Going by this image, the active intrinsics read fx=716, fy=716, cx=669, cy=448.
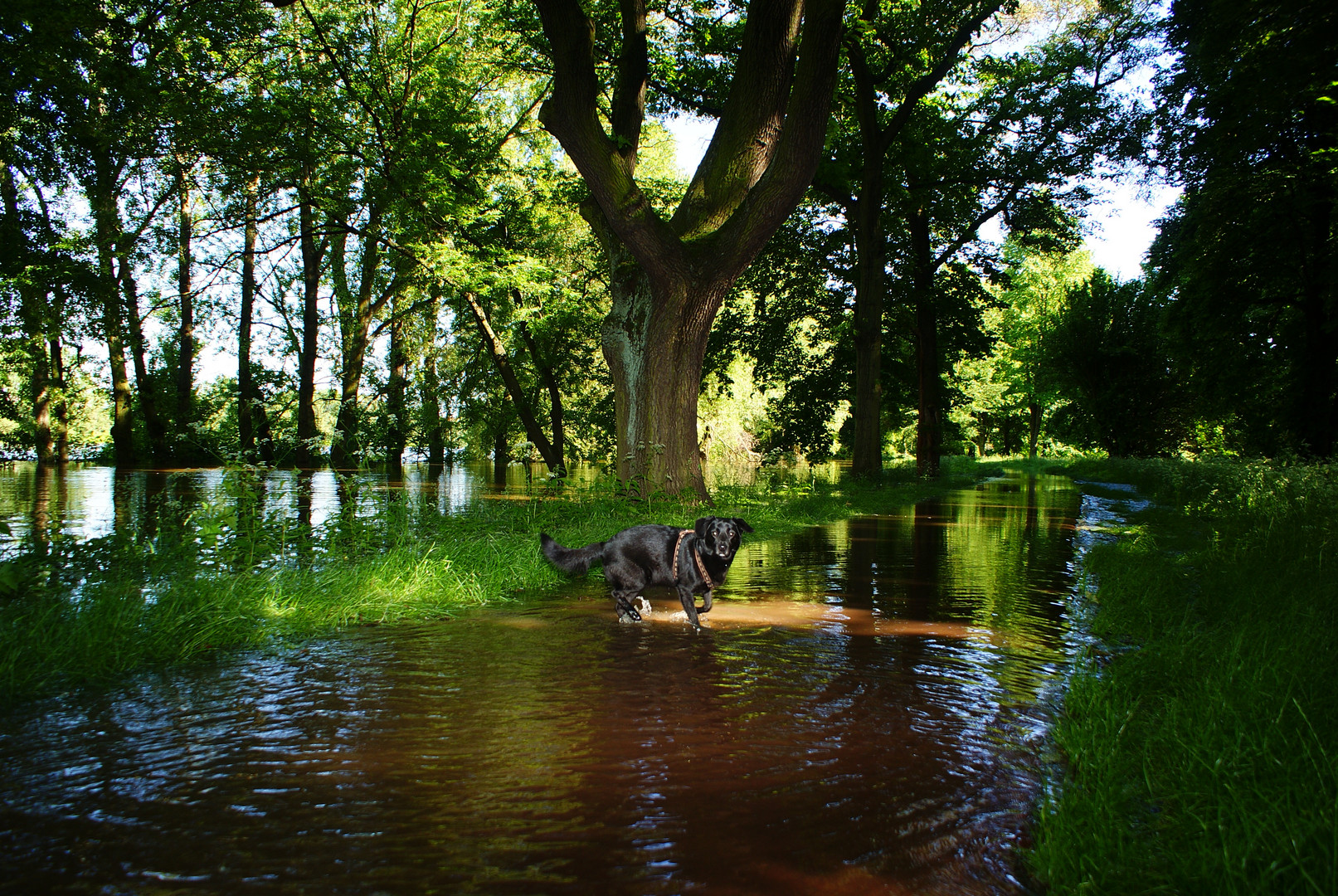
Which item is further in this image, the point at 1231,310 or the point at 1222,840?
the point at 1231,310

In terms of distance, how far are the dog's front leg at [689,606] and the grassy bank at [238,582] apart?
1929 mm

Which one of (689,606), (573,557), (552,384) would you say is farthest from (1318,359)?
(552,384)

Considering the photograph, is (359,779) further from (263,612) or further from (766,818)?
(263,612)

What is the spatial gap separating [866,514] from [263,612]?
12.4m

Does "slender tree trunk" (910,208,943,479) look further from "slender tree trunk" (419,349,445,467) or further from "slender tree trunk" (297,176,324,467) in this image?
"slender tree trunk" (297,176,324,467)

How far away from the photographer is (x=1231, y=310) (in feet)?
67.4

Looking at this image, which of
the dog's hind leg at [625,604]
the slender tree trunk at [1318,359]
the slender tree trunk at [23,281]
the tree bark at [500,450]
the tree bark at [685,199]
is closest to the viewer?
the dog's hind leg at [625,604]

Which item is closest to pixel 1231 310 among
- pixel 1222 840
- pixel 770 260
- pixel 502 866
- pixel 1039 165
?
pixel 1039 165

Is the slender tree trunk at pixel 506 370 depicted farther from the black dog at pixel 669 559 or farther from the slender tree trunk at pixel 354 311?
the black dog at pixel 669 559

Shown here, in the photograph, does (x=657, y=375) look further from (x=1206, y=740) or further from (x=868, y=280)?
(x=868, y=280)

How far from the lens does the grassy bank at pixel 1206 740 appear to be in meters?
2.23

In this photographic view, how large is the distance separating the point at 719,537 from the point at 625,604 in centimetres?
101

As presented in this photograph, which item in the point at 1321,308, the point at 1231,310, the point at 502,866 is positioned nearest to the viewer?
the point at 502,866

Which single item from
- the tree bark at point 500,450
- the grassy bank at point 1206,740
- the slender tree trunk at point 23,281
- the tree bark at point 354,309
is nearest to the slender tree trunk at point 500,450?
the tree bark at point 500,450
